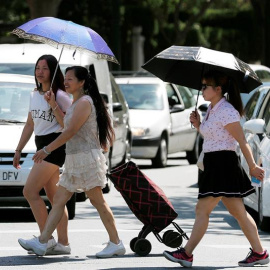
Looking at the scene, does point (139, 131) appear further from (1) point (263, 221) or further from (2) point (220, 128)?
(2) point (220, 128)

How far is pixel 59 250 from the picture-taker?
9.84 metres

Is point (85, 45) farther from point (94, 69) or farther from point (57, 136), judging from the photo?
point (94, 69)

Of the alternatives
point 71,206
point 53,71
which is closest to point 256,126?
point 71,206

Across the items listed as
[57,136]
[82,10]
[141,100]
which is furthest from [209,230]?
[82,10]

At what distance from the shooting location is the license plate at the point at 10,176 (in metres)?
12.4

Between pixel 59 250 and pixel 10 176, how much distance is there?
2.70m

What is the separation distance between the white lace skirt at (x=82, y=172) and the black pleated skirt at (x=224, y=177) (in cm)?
98

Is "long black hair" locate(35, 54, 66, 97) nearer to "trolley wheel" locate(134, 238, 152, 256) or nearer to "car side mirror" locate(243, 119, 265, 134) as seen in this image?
"trolley wheel" locate(134, 238, 152, 256)

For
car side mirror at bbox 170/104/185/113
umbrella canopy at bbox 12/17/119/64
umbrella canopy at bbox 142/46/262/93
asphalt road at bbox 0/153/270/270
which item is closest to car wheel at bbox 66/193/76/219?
asphalt road at bbox 0/153/270/270

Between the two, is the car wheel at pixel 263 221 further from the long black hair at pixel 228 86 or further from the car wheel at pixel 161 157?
the car wheel at pixel 161 157

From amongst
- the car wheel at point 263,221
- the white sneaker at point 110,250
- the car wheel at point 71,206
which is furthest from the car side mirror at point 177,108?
the white sneaker at point 110,250

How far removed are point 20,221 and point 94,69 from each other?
11.3ft

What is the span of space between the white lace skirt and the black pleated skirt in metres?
0.98

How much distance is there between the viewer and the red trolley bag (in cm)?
977
